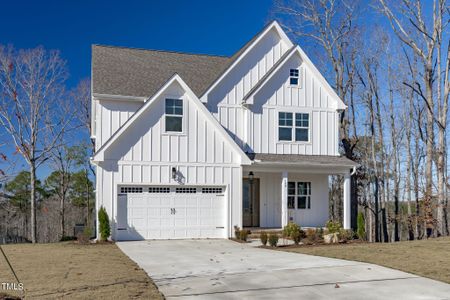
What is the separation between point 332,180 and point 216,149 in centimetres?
2332

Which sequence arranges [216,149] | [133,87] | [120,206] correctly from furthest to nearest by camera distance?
[133,87] < [216,149] < [120,206]

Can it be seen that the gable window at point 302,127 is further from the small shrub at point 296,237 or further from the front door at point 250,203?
the small shrub at point 296,237

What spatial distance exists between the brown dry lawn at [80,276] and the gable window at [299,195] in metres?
10.2

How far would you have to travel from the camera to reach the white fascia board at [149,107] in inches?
702

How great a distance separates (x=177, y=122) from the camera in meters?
19.3

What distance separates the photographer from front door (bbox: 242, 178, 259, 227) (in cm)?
2194

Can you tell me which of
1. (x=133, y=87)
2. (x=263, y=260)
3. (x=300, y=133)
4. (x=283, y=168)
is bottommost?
(x=263, y=260)

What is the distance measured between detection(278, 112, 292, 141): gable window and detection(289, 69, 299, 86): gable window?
5.07 ft

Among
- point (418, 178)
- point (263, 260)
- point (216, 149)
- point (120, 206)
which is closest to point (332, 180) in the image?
point (418, 178)

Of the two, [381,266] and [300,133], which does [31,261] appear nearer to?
[381,266]

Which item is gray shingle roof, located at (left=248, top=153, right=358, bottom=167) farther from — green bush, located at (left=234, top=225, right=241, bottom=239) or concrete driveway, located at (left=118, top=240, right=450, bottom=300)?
concrete driveway, located at (left=118, top=240, right=450, bottom=300)

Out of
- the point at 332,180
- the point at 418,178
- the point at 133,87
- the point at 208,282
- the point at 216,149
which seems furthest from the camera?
the point at 332,180

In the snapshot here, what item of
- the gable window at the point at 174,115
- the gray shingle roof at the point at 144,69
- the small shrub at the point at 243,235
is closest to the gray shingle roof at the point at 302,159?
the small shrub at the point at 243,235

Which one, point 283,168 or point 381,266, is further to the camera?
point 283,168
